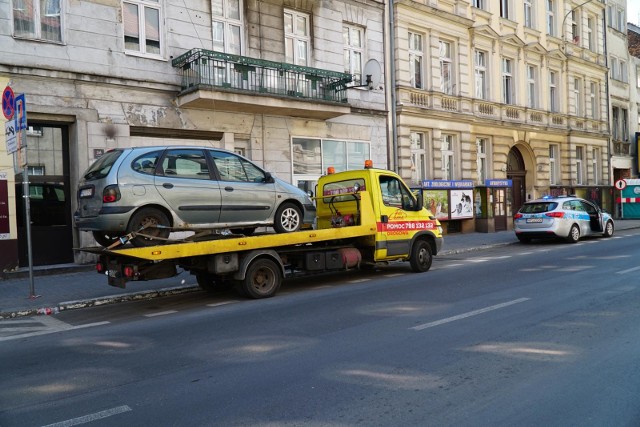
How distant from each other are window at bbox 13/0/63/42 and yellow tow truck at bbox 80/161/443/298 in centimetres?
736

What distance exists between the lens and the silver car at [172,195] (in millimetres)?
7695

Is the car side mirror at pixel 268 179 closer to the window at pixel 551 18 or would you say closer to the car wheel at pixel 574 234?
the car wheel at pixel 574 234

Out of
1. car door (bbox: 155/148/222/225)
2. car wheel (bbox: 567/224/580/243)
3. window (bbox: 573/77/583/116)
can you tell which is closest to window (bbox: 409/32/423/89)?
car wheel (bbox: 567/224/580/243)

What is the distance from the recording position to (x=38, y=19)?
12.6 meters

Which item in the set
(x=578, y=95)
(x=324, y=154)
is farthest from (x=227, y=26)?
(x=578, y=95)

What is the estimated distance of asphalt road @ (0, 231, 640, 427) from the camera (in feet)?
13.2

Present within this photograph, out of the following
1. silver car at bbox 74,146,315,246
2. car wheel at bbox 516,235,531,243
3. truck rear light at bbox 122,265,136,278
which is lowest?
car wheel at bbox 516,235,531,243

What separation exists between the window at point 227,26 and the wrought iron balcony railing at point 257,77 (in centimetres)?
122

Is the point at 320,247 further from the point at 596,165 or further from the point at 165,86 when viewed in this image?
the point at 596,165

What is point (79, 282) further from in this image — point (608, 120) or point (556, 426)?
point (608, 120)

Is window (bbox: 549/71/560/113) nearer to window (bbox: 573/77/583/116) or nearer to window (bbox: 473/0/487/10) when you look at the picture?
window (bbox: 573/77/583/116)

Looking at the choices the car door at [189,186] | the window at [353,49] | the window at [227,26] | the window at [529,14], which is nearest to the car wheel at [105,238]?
the car door at [189,186]

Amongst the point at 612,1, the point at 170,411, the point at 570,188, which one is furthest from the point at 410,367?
the point at 612,1

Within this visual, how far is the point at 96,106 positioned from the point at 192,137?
9.11ft
